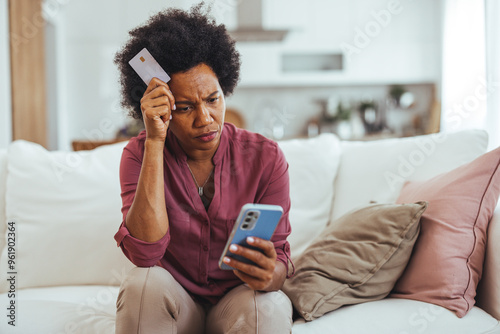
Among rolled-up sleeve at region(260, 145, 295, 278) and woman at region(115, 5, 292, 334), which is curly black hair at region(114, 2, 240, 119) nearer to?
woman at region(115, 5, 292, 334)

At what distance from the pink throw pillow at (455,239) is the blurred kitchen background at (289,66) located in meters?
3.49

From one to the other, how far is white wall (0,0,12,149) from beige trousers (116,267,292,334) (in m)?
2.96

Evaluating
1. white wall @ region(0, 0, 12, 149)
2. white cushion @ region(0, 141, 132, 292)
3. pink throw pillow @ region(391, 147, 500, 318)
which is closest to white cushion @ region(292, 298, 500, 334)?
pink throw pillow @ region(391, 147, 500, 318)

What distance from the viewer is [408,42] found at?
5.23m

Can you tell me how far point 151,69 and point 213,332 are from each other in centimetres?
68

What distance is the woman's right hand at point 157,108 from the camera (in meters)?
1.14

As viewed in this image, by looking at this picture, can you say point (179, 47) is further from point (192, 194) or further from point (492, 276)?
point (492, 276)

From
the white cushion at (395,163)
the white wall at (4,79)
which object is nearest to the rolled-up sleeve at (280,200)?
the white cushion at (395,163)

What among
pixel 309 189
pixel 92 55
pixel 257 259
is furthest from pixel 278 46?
pixel 257 259

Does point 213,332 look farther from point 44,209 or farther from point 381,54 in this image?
point 381,54

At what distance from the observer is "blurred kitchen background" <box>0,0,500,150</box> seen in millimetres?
5059

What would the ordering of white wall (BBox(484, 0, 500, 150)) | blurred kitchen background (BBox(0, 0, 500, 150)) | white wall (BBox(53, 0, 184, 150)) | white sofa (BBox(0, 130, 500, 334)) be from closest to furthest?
white sofa (BBox(0, 130, 500, 334)), white wall (BBox(484, 0, 500, 150)), blurred kitchen background (BBox(0, 0, 500, 150)), white wall (BBox(53, 0, 184, 150))

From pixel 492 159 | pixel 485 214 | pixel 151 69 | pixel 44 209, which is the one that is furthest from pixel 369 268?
pixel 44 209

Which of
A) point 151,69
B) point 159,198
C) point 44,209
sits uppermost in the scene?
point 151,69
